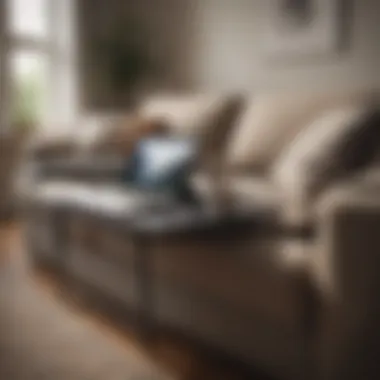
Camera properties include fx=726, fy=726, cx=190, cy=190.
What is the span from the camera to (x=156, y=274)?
77.5 inches

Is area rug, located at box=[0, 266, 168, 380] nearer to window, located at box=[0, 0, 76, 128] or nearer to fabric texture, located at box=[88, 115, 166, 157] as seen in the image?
fabric texture, located at box=[88, 115, 166, 157]

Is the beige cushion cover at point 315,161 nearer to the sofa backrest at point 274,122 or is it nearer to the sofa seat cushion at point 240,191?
the sofa seat cushion at point 240,191

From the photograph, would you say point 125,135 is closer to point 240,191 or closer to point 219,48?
point 219,48

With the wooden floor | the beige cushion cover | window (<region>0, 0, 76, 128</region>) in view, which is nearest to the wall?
window (<region>0, 0, 76, 128</region>)

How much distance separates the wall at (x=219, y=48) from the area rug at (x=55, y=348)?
1.26 metres

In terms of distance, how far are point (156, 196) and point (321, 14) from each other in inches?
40.7

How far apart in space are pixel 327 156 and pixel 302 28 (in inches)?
37.5

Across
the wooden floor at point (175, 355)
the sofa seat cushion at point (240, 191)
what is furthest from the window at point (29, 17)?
the wooden floor at point (175, 355)

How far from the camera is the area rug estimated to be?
1.75 metres

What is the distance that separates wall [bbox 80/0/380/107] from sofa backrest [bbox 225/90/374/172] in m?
0.20

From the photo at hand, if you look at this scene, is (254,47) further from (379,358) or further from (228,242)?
(379,358)

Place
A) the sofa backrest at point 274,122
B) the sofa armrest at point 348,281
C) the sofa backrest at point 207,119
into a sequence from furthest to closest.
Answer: the sofa backrest at point 207,119 < the sofa backrest at point 274,122 < the sofa armrest at point 348,281

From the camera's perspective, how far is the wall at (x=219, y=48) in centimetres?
255

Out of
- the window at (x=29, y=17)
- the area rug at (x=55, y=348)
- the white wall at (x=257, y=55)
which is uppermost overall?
the window at (x=29, y=17)
